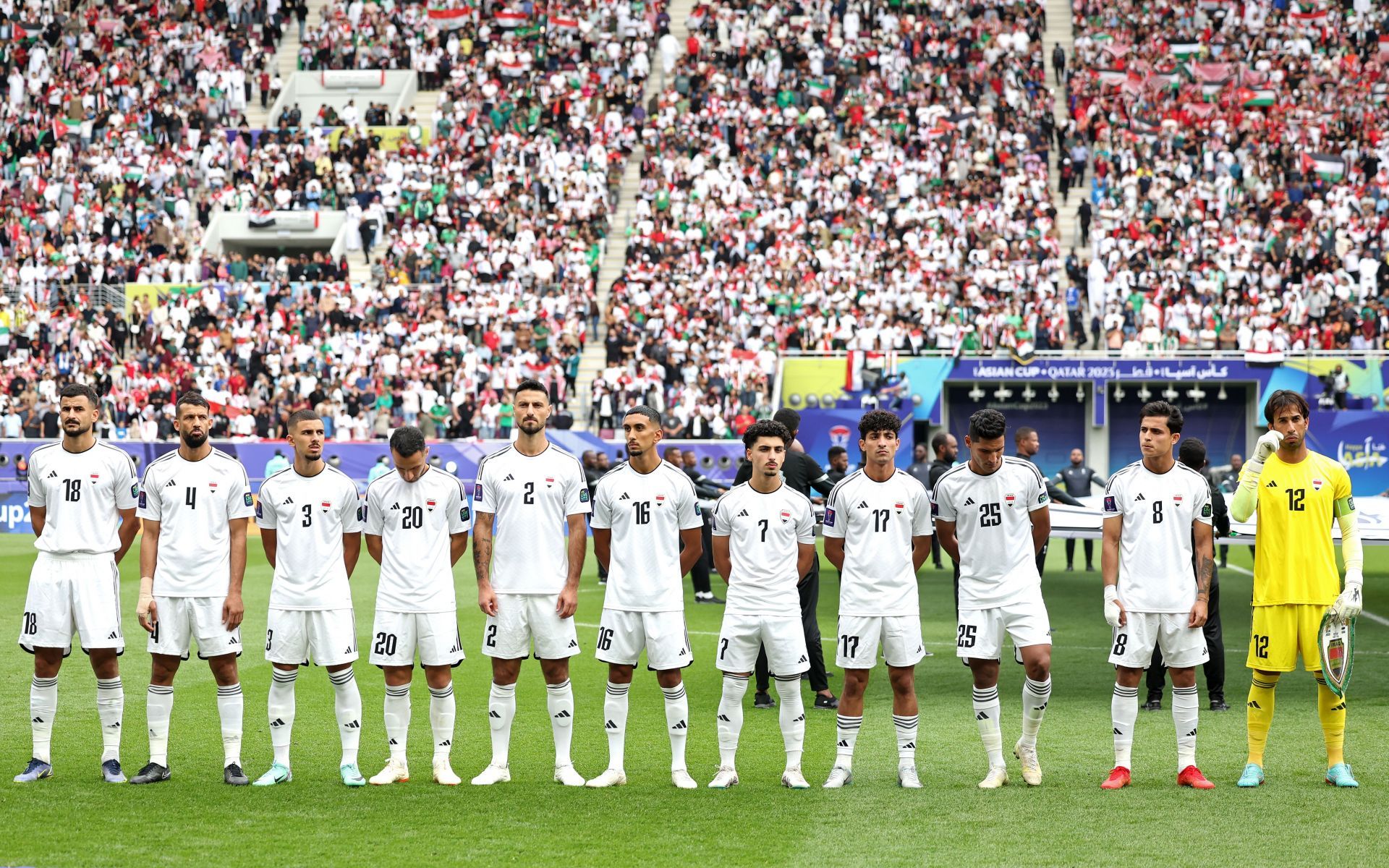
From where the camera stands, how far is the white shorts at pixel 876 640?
841 centimetres

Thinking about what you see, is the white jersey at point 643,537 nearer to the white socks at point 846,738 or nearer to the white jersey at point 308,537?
the white socks at point 846,738

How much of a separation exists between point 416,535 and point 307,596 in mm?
691

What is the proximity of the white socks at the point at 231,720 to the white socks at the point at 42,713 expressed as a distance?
38.5 inches

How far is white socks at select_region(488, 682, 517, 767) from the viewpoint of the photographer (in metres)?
8.61

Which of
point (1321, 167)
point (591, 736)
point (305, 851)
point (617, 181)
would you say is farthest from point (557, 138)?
point (305, 851)

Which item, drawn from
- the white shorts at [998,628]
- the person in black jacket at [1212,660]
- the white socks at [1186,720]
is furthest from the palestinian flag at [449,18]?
the white socks at [1186,720]

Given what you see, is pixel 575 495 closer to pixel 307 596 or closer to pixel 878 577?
pixel 307 596

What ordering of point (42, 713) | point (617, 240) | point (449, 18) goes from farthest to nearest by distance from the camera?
1. point (449, 18)
2. point (617, 240)
3. point (42, 713)

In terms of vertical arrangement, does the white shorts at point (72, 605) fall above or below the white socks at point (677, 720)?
above

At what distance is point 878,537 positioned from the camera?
845cm

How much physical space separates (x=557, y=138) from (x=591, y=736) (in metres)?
31.5

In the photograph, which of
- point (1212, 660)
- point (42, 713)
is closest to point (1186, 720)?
point (1212, 660)

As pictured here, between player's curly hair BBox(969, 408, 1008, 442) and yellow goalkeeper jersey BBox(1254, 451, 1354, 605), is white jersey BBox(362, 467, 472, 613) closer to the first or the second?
player's curly hair BBox(969, 408, 1008, 442)

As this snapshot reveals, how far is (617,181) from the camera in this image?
3897 cm
